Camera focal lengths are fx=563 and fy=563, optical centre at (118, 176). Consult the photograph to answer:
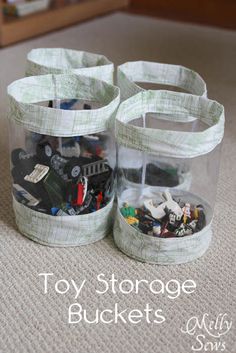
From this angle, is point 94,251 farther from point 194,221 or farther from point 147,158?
point 147,158

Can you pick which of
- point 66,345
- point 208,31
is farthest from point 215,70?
point 66,345


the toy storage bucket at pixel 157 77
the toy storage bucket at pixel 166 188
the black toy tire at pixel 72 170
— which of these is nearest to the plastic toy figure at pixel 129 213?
the toy storage bucket at pixel 166 188

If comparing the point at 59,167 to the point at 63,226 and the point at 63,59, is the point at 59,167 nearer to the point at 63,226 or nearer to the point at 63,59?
the point at 63,226

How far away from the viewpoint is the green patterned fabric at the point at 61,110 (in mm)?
1079

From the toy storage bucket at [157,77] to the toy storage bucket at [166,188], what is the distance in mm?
84

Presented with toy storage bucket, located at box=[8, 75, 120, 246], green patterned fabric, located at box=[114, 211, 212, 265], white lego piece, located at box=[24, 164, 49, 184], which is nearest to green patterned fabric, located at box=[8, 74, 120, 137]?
toy storage bucket, located at box=[8, 75, 120, 246]

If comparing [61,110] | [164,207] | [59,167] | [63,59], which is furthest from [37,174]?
[63,59]

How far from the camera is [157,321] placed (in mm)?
997

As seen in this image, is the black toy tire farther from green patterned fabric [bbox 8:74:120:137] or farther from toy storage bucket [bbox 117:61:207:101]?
toy storage bucket [bbox 117:61:207:101]

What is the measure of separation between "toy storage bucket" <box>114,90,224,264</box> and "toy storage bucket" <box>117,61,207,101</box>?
Answer: 0.08 m

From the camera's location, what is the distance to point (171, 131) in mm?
1036

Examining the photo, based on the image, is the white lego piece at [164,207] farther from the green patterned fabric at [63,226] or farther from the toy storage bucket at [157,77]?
the toy storage bucket at [157,77]

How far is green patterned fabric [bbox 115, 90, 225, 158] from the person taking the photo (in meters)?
1.04

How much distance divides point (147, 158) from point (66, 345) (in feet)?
1.96
